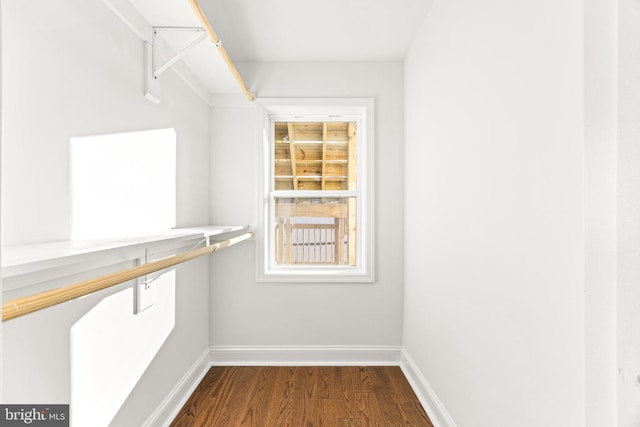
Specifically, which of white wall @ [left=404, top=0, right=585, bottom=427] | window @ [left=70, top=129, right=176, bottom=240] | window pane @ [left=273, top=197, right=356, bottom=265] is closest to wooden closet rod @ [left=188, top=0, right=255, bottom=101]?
window @ [left=70, top=129, right=176, bottom=240]

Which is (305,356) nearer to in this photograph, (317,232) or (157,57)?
(317,232)

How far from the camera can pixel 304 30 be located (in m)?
2.19

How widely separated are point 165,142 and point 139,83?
320mm

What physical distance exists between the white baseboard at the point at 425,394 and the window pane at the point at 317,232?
31.5 inches

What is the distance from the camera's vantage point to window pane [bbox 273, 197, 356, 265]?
9.12ft

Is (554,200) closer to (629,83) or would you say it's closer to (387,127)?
(629,83)

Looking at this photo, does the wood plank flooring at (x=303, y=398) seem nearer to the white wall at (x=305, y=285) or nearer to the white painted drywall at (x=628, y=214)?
the white wall at (x=305, y=285)

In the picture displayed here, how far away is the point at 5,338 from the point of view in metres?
Result: 0.90

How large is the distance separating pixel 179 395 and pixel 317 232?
1401 mm

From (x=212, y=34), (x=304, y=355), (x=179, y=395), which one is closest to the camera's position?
(x=212, y=34)

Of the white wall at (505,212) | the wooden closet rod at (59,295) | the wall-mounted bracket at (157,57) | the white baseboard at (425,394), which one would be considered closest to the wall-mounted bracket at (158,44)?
the wall-mounted bracket at (157,57)

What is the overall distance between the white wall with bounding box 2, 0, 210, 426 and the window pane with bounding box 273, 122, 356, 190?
131cm

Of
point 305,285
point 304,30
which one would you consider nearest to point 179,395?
point 305,285

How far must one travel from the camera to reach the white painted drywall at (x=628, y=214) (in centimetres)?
76
